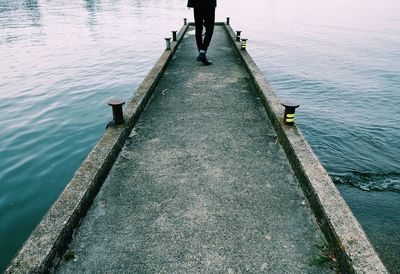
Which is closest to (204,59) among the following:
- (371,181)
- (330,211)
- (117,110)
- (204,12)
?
(204,12)

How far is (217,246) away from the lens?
2.99 m

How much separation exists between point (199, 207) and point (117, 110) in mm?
2312

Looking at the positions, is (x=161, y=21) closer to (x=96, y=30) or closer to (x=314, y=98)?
(x=96, y=30)

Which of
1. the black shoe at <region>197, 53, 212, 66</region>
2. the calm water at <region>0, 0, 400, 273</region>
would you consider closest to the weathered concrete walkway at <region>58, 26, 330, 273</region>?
the calm water at <region>0, 0, 400, 273</region>

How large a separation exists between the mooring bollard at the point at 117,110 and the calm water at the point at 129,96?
3.01 m

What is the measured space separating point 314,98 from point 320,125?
12.1 ft

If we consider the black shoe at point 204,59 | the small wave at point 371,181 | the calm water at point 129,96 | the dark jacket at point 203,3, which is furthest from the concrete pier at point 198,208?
the black shoe at point 204,59

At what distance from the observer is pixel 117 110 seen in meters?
4.89

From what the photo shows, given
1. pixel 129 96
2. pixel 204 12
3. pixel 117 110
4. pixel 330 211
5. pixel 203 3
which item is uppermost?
pixel 203 3

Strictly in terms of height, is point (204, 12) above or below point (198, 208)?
above

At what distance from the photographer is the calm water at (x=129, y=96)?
679cm

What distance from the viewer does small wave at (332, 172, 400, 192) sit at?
7233mm

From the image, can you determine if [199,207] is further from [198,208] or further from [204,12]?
[204,12]

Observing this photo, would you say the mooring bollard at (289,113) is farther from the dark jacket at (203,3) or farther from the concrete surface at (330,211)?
the dark jacket at (203,3)
